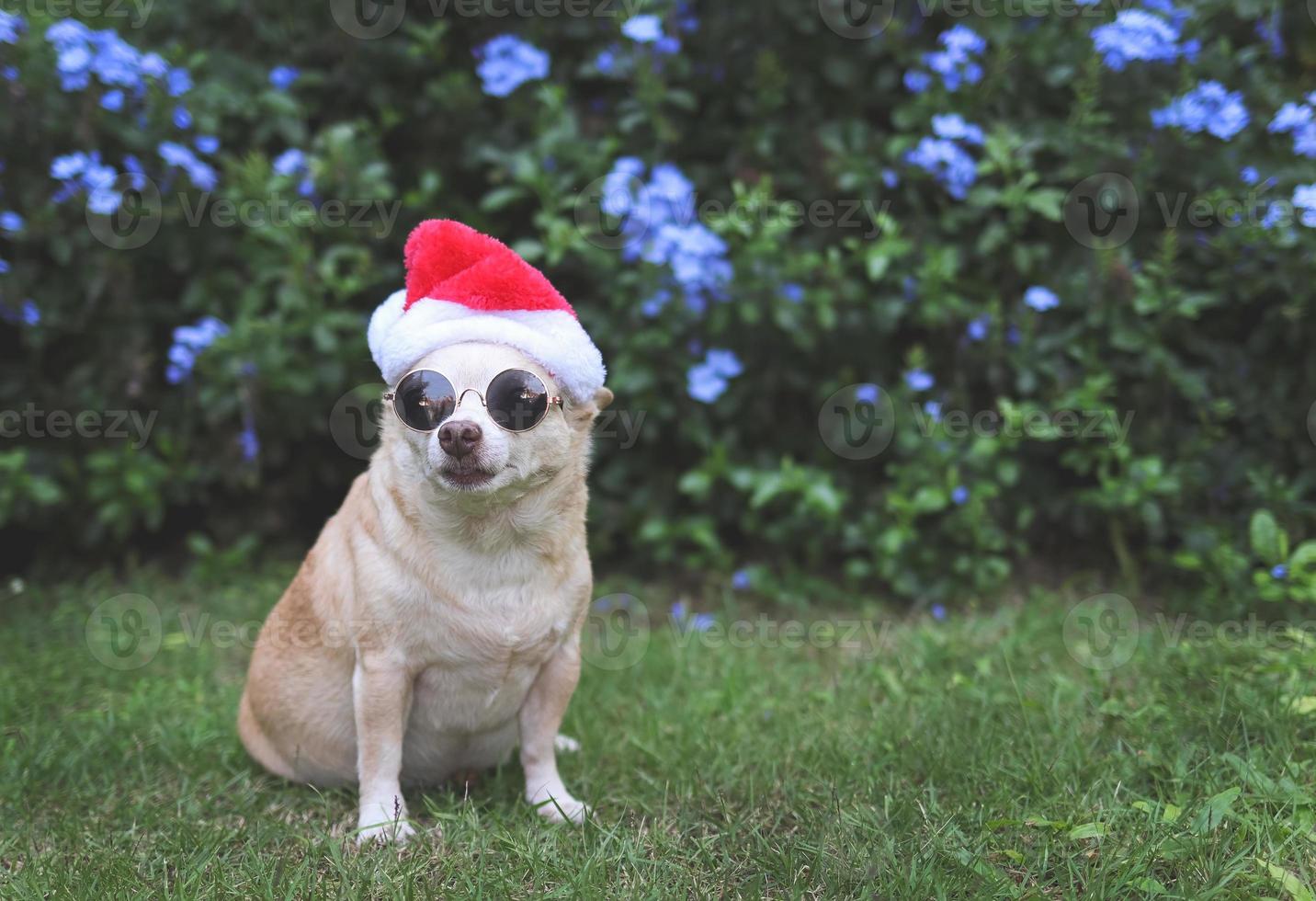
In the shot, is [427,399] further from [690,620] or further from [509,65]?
[509,65]

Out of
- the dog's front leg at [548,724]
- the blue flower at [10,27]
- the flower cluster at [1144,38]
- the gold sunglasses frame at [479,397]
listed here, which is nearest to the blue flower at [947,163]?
the flower cluster at [1144,38]

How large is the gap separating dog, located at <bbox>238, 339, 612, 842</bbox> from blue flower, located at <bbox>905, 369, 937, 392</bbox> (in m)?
1.68

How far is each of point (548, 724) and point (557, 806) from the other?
0.63 ft

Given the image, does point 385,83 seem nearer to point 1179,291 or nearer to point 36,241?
point 36,241

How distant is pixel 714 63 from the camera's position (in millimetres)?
3924

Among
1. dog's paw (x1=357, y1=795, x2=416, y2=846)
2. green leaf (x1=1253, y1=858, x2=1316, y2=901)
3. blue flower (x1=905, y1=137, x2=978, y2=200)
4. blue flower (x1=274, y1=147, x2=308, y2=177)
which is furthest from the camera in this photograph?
blue flower (x1=274, y1=147, x2=308, y2=177)

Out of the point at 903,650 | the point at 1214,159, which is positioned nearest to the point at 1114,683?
the point at 903,650

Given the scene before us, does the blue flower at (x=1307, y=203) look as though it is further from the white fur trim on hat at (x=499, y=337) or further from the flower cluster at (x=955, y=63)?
the white fur trim on hat at (x=499, y=337)

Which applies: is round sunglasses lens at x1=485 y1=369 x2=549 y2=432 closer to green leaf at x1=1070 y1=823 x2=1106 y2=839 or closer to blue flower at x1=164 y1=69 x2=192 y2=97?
green leaf at x1=1070 y1=823 x2=1106 y2=839

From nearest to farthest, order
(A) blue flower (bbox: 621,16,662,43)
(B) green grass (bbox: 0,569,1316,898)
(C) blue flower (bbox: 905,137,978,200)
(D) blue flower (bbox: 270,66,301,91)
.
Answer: (B) green grass (bbox: 0,569,1316,898), (A) blue flower (bbox: 621,16,662,43), (C) blue flower (bbox: 905,137,978,200), (D) blue flower (bbox: 270,66,301,91)

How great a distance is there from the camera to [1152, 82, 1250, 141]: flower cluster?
11.0ft

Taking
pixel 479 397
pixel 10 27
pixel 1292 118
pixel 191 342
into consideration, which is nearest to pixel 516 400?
pixel 479 397

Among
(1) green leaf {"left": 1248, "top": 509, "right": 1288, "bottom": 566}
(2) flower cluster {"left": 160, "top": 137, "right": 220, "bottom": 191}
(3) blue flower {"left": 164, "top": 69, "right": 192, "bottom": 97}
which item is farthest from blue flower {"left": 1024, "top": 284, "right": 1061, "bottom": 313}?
(3) blue flower {"left": 164, "top": 69, "right": 192, "bottom": 97}

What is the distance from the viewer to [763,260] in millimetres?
3617
